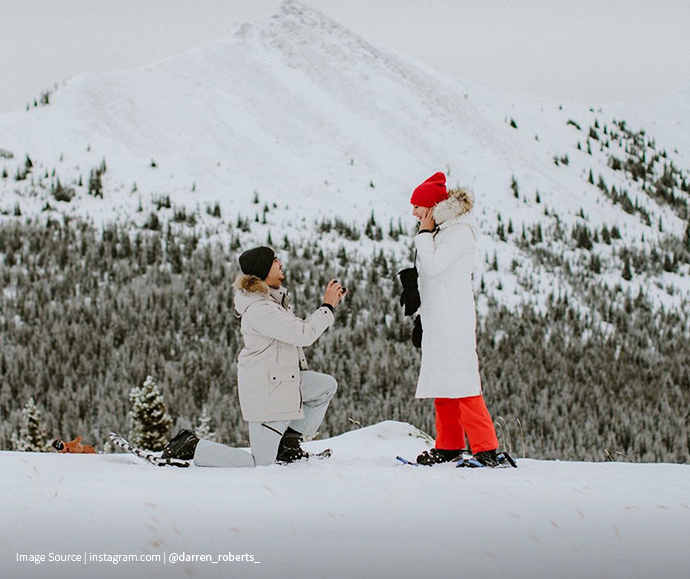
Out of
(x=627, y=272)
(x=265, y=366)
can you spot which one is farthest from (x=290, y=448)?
(x=627, y=272)

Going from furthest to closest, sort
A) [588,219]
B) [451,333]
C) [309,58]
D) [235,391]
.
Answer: [309,58] → [588,219] → [235,391] → [451,333]

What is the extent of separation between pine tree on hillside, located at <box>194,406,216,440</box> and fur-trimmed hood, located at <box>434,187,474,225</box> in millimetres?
6897

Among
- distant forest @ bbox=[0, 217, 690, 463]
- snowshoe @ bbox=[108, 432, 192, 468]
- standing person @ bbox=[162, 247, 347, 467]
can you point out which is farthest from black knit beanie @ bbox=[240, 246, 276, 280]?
distant forest @ bbox=[0, 217, 690, 463]

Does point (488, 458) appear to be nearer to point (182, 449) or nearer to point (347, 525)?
Answer: point (347, 525)

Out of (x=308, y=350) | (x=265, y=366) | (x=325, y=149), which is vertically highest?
(x=325, y=149)

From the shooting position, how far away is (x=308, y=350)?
14023mm

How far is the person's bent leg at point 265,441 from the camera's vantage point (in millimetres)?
4066

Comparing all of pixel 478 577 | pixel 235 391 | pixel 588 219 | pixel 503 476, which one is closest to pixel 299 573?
pixel 478 577

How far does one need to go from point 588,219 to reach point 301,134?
10607 millimetres

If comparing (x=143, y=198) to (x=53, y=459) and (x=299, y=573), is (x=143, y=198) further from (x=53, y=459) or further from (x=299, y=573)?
(x=299, y=573)

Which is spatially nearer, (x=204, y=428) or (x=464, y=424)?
(x=464, y=424)

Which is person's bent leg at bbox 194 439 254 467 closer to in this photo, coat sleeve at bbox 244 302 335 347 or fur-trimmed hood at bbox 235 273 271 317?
coat sleeve at bbox 244 302 335 347

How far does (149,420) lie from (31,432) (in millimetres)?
1722

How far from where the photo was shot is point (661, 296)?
60.7 feet
